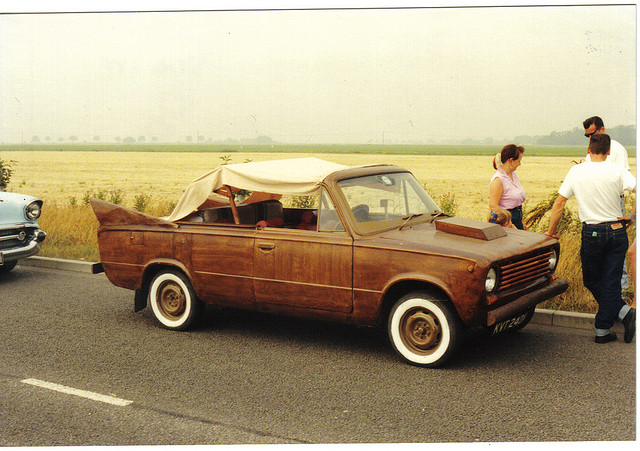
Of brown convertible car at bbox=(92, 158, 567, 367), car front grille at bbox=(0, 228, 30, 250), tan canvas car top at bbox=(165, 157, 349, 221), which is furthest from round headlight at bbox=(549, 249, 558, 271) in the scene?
car front grille at bbox=(0, 228, 30, 250)

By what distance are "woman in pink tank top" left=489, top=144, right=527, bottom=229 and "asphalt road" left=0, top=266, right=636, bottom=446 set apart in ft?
4.30

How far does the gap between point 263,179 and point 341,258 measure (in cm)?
Result: 124

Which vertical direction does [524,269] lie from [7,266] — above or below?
above

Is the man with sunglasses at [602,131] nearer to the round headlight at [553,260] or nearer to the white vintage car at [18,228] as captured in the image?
the round headlight at [553,260]

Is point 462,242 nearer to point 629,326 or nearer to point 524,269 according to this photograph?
point 524,269

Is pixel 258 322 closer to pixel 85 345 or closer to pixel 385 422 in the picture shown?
pixel 85 345

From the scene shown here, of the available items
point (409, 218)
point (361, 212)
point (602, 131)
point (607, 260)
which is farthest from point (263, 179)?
Answer: point (602, 131)

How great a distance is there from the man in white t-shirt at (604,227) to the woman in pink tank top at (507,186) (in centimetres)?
95

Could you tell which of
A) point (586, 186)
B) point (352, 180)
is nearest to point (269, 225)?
point (352, 180)

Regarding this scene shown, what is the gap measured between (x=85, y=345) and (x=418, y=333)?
319cm

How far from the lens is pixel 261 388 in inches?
215

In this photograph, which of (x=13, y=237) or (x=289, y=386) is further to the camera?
(x=13, y=237)

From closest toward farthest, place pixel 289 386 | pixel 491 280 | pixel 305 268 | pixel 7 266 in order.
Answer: pixel 289 386 < pixel 491 280 < pixel 305 268 < pixel 7 266

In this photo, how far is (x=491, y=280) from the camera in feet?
18.6
